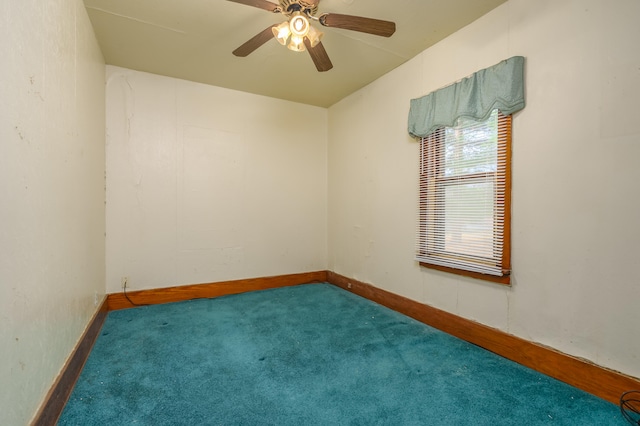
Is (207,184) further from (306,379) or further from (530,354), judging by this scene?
(530,354)

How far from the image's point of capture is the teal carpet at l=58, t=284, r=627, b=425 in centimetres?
143

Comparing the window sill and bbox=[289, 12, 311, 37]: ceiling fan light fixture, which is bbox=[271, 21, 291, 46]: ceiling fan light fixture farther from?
the window sill

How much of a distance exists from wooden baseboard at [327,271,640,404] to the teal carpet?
60 millimetres

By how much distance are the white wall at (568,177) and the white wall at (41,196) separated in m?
2.65

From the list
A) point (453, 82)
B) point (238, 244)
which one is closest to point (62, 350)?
point (238, 244)

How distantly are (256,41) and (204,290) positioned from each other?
270 cm

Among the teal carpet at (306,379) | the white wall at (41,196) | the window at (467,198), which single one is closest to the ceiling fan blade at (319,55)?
the window at (467,198)

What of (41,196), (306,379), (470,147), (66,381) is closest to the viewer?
(41,196)

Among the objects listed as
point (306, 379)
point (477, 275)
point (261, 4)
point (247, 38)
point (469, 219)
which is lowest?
point (306, 379)

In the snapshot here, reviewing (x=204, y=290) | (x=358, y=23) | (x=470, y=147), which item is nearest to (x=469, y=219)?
(x=470, y=147)

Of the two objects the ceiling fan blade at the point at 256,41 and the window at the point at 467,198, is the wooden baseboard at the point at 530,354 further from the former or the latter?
the ceiling fan blade at the point at 256,41

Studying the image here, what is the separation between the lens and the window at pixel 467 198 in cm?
207

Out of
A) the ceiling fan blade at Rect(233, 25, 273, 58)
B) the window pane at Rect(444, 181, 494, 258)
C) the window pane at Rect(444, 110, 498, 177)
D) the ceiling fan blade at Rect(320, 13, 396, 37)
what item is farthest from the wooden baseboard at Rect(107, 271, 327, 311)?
the ceiling fan blade at Rect(320, 13, 396, 37)

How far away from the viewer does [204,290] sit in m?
3.39
